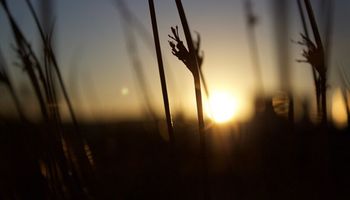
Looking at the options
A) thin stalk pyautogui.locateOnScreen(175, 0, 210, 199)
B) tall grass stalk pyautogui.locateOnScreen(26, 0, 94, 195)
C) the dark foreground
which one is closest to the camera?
thin stalk pyautogui.locateOnScreen(175, 0, 210, 199)

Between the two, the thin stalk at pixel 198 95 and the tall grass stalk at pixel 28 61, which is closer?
the thin stalk at pixel 198 95

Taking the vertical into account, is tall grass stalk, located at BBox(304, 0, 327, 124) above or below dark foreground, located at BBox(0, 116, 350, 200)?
above

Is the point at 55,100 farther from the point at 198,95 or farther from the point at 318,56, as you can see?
the point at 318,56

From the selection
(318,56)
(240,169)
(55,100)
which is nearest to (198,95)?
(318,56)

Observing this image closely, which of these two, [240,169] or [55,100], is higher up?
[55,100]

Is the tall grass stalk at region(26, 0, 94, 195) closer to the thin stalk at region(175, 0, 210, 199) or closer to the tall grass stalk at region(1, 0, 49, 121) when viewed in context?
the tall grass stalk at region(1, 0, 49, 121)

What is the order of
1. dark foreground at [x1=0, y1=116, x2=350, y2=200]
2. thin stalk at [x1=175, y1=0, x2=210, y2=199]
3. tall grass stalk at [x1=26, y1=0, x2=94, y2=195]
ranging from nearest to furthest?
thin stalk at [x1=175, y1=0, x2=210, y2=199] < tall grass stalk at [x1=26, y1=0, x2=94, y2=195] < dark foreground at [x1=0, y1=116, x2=350, y2=200]

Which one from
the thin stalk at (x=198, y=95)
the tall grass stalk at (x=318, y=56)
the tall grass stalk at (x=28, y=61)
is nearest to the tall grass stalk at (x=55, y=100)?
the tall grass stalk at (x=28, y=61)

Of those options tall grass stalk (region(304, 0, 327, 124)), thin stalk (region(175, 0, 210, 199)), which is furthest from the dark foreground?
tall grass stalk (region(304, 0, 327, 124))

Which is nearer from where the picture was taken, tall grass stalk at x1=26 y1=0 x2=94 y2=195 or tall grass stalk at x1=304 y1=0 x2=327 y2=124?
tall grass stalk at x1=304 y1=0 x2=327 y2=124

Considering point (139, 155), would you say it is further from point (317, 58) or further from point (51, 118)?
point (317, 58)

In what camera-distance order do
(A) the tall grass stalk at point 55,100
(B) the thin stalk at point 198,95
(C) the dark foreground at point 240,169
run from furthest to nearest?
(C) the dark foreground at point 240,169 → (A) the tall grass stalk at point 55,100 → (B) the thin stalk at point 198,95

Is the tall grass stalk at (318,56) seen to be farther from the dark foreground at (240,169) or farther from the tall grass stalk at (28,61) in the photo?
the tall grass stalk at (28,61)
